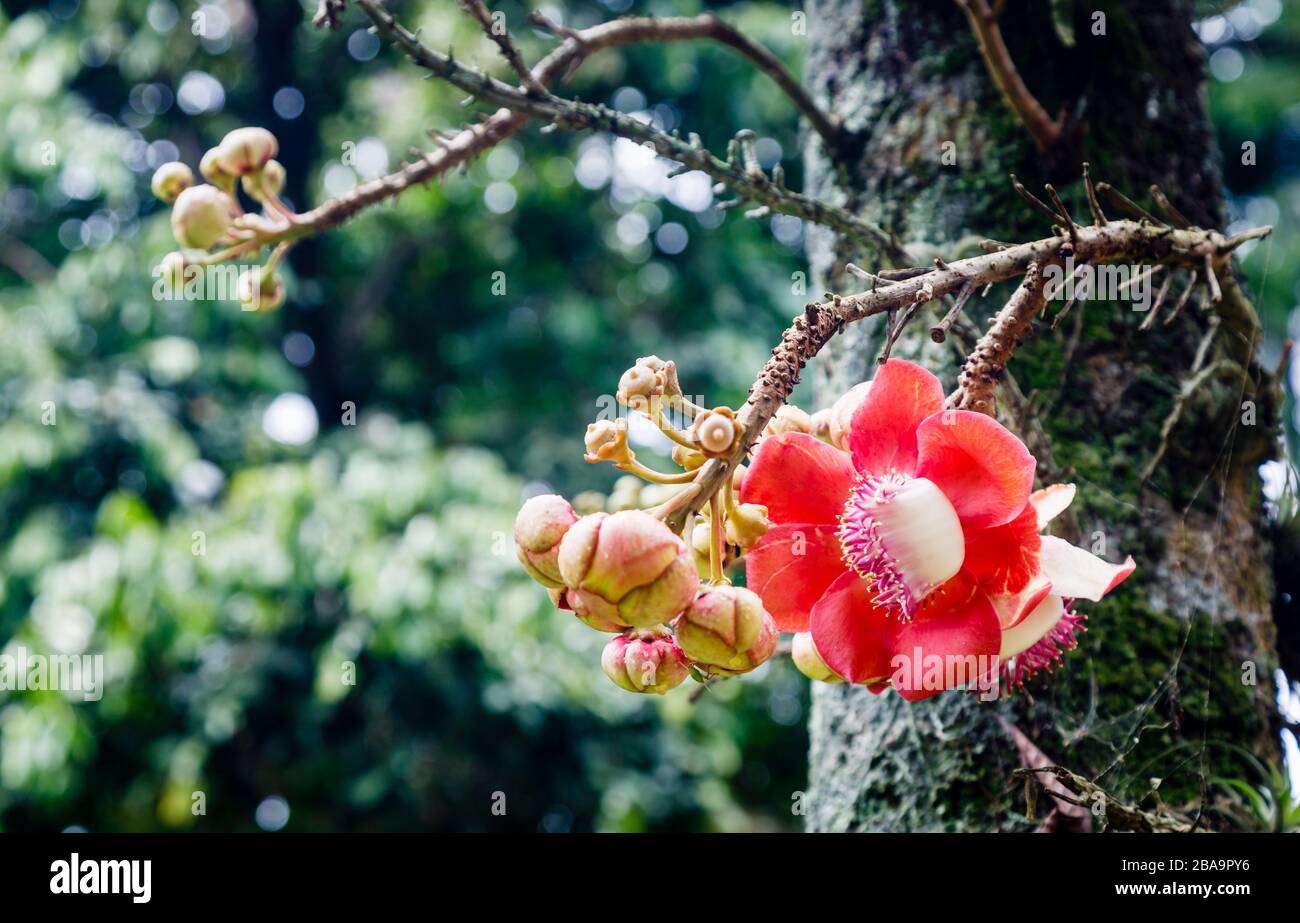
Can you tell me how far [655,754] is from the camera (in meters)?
3.66

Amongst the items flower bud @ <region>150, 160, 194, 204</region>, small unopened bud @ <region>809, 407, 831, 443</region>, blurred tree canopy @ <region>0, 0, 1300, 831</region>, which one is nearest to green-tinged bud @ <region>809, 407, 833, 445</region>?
small unopened bud @ <region>809, 407, 831, 443</region>

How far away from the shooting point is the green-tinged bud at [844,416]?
58cm

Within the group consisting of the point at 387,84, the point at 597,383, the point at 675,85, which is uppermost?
the point at 387,84

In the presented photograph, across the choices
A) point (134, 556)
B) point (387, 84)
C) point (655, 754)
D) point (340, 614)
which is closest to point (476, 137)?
point (134, 556)

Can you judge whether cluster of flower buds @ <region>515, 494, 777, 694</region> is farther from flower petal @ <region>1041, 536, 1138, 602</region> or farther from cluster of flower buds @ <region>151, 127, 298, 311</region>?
cluster of flower buds @ <region>151, 127, 298, 311</region>

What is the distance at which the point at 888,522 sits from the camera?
20.6 inches

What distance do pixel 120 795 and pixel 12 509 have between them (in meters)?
0.91

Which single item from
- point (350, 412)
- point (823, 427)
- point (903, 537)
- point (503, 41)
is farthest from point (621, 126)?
point (350, 412)

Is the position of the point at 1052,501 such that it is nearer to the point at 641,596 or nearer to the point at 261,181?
the point at 641,596

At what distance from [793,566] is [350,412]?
2.05 metres

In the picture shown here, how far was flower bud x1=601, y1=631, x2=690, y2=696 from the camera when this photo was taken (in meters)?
0.54

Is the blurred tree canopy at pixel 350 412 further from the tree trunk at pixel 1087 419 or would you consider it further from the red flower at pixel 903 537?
the red flower at pixel 903 537

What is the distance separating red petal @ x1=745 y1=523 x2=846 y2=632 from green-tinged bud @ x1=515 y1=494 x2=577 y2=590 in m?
0.10
